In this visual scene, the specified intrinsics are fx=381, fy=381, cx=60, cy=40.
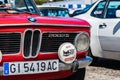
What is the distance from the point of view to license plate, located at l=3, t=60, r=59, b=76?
467 centimetres

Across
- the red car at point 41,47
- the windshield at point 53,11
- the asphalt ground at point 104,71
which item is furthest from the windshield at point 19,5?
the windshield at point 53,11

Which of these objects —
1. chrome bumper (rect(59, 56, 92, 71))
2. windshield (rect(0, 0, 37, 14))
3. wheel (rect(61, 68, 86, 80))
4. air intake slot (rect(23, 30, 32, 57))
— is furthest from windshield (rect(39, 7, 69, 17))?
→ air intake slot (rect(23, 30, 32, 57))

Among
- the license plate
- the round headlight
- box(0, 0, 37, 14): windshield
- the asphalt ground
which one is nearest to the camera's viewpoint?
the license plate

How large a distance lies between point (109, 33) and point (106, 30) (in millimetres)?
106

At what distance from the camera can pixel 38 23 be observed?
4.86 metres

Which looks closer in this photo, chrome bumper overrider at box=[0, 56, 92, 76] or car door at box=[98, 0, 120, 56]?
chrome bumper overrider at box=[0, 56, 92, 76]

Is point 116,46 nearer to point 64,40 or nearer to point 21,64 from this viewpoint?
point 64,40

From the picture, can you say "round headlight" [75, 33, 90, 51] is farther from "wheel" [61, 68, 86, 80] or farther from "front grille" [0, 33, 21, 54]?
"front grille" [0, 33, 21, 54]

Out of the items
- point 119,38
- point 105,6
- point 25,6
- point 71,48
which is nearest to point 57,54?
point 71,48

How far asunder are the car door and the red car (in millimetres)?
1976

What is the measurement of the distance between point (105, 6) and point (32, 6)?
211cm

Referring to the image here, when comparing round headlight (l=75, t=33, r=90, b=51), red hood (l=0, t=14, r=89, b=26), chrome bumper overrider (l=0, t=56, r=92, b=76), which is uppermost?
red hood (l=0, t=14, r=89, b=26)

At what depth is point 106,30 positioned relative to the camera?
24.9 ft

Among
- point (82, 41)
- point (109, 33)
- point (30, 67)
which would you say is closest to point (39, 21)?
point (30, 67)
